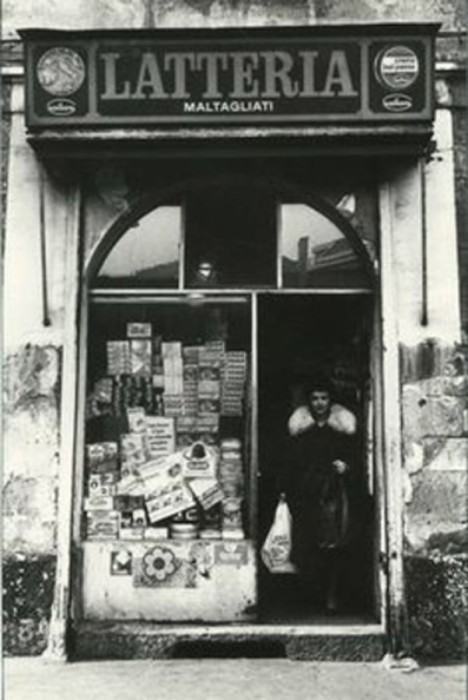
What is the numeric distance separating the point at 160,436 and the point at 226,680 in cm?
192

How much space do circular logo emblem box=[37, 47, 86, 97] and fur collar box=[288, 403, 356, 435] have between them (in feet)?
9.52

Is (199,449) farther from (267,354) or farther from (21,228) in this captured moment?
(21,228)

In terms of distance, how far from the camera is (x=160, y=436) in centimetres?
726

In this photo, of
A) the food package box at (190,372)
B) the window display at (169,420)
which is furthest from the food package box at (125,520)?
the food package box at (190,372)

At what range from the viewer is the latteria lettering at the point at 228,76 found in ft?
21.5

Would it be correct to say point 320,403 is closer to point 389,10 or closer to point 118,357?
point 118,357

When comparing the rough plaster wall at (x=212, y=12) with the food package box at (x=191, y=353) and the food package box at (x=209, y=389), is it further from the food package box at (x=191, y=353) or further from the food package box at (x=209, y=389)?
the food package box at (x=209, y=389)

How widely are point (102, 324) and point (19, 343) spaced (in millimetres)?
650

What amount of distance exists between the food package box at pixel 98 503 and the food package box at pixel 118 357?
36.9 inches

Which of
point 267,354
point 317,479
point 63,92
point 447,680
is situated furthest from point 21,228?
point 447,680

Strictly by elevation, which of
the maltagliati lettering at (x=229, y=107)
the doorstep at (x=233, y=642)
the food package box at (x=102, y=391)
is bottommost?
the doorstep at (x=233, y=642)

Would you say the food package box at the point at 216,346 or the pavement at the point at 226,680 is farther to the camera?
the food package box at the point at 216,346

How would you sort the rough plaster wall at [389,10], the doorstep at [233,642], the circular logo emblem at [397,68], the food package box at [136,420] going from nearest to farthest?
the circular logo emblem at [397,68] < the doorstep at [233,642] < the rough plaster wall at [389,10] < the food package box at [136,420]

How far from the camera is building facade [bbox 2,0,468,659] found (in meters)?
6.57
